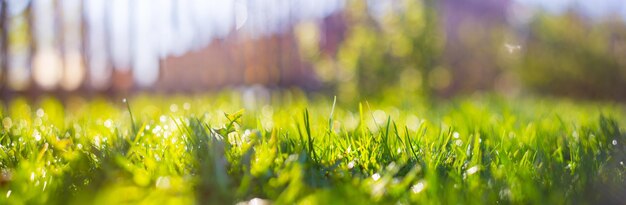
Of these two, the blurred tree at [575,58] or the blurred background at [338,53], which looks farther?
the blurred tree at [575,58]

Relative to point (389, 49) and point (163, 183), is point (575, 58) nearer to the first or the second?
point (389, 49)

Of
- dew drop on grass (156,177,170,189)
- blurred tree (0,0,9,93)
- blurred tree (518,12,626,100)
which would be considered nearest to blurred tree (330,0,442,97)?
blurred tree (0,0,9,93)

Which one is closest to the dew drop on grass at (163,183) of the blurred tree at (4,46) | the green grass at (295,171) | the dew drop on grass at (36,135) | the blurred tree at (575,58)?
the green grass at (295,171)

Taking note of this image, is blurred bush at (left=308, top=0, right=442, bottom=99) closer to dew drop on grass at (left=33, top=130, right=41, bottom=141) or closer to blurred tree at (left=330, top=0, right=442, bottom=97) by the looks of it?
blurred tree at (left=330, top=0, right=442, bottom=97)

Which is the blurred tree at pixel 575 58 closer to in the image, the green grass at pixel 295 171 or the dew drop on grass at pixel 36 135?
the green grass at pixel 295 171

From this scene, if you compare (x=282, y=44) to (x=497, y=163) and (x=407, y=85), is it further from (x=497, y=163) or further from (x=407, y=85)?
(x=497, y=163)

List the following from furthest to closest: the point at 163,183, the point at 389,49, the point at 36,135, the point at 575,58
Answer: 1. the point at 575,58
2. the point at 389,49
3. the point at 36,135
4. the point at 163,183

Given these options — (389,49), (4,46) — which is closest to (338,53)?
(389,49)

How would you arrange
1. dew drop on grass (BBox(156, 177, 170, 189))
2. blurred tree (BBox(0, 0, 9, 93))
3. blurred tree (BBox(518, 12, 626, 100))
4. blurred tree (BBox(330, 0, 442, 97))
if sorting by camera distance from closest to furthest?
dew drop on grass (BBox(156, 177, 170, 189)) < blurred tree (BBox(0, 0, 9, 93)) < blurred tree (BBox(330, 0, 442, 97)) < blurred tree (BBox(518, 12, 626, 100))

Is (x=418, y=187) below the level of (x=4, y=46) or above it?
above
